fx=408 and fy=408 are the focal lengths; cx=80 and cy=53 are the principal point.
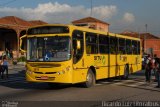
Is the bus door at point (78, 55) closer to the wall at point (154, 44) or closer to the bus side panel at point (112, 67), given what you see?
Result: the bus side panel at point (112, 67)

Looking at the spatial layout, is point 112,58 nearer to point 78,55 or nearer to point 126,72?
point 126,72

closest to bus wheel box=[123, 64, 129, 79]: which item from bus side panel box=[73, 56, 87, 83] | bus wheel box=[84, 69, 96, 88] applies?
bus wheel box=[84, 69, 96, 88]

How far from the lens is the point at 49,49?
1747 centimetres

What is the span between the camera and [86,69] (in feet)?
61.7

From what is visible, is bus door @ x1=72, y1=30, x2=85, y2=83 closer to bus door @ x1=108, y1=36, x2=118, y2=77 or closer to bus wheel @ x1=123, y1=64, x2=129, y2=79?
bus door @ x1=108, y1=36, x2=118, y2=77

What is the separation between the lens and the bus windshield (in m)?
17.3

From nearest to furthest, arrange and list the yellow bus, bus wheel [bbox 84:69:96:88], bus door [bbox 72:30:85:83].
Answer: the yellow bus, bus door [bbox 72:30:85:83], bus wheel [bbox 84:69:96:88]

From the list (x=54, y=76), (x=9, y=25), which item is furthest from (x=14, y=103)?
(x=9, y=25)

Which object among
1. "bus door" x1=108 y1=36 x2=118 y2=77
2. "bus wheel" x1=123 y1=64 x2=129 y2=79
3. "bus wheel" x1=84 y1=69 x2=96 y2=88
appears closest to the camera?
"bus wheel" x1=84 y1=69 x2=96 y2=88

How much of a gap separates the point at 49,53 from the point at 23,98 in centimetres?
325

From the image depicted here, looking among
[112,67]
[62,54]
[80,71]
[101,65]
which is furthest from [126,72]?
[62,54]

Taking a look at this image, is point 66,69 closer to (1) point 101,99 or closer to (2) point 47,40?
(2) point 47,40

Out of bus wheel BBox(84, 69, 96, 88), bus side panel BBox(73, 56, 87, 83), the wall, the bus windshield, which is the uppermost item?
the wall

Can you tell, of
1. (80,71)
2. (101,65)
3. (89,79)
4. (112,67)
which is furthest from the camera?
(112,67)
